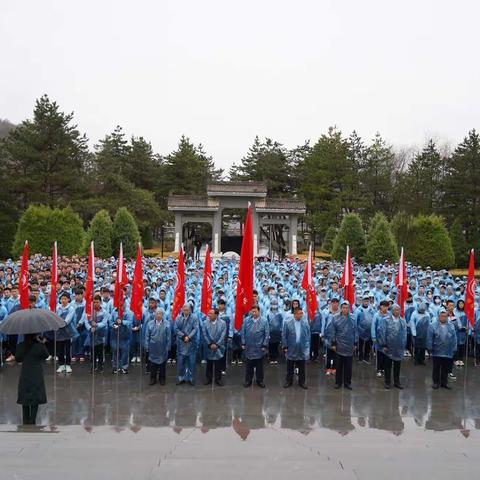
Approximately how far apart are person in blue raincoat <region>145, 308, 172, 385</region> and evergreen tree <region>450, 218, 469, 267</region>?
32026 mm

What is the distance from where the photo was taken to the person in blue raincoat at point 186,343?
1032cm

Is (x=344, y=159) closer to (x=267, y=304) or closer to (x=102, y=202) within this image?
(x=102, y=202)

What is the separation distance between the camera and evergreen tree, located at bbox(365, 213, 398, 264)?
32.0 meters

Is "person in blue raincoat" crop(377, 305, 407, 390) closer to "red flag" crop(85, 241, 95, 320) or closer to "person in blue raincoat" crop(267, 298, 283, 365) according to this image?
"person in blue raincoat" crop(267, 298, 283, 365)

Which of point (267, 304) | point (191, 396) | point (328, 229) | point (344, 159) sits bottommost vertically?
point (191, 396)

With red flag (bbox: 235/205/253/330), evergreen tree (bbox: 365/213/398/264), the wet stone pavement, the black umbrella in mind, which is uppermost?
evergreen tree (bbox: 365/213/398/264)

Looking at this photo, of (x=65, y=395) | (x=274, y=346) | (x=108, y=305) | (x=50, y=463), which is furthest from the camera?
(x=274, y=346)

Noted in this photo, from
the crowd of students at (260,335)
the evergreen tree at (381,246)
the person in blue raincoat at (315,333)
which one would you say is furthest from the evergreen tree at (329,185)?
the person in blue raincoat at (315,333)

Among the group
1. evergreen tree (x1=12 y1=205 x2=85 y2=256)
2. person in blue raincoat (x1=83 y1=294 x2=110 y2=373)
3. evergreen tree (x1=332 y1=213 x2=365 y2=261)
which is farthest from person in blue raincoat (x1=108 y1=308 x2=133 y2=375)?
evergreen tree (x1=332 y1=213 x2=365 y2=261)

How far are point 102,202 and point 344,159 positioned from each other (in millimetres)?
20186

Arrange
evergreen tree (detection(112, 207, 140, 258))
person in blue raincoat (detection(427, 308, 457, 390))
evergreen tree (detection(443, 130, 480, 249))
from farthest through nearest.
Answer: evergreen tree (detection(443, 130, 480, 249)), evergreen tree (detection(112, 207, 140, 258)), person in blue raincoat (detection(427, 308, 457, 390))

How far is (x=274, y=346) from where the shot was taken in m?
12.9

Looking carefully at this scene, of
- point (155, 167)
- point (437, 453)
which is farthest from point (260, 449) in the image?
point (155, 167)

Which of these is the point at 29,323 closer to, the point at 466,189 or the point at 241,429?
the point at 241,429
